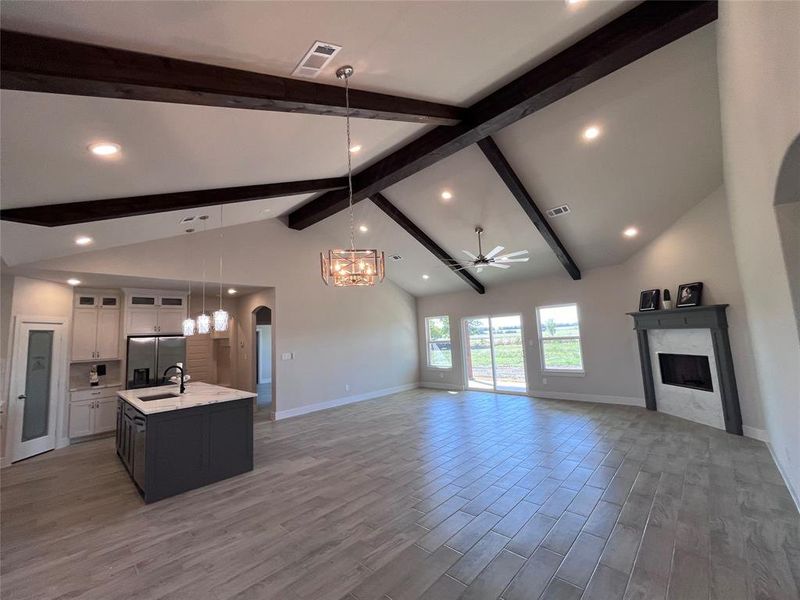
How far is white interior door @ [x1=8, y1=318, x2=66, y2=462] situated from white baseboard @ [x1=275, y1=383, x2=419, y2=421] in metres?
3.31

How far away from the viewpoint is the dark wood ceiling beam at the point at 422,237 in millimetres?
6277

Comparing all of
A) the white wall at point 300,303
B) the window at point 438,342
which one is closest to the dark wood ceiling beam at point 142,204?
the white wall at point 300,303

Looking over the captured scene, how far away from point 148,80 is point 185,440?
11.1 ft

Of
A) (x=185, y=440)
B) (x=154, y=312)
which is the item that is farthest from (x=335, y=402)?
(x=185, y=440)

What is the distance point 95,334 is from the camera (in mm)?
5840

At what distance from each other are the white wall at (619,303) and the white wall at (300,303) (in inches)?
73.4

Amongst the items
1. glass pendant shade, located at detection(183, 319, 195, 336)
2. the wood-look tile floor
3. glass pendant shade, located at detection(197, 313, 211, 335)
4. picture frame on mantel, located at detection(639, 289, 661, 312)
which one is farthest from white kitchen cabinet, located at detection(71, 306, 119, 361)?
picture frame on mantel, located at detection(639, 289, 661, 312)

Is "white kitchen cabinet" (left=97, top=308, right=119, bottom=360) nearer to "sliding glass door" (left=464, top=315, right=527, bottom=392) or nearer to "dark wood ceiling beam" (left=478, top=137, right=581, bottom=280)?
"dark wood ceiling beam" (left=478, top=137, right=581, bottom=280)

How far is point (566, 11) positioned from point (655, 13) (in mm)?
802

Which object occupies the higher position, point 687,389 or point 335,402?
point 687,389

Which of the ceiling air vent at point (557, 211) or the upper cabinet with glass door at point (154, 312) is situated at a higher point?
the ceiling air vent at point (557, 211)

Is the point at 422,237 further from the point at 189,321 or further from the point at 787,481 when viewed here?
the point at 787,481

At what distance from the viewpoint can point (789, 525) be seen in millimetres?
2561

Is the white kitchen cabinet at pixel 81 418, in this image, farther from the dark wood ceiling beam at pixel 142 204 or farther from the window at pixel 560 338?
the window at pixel 560 338
